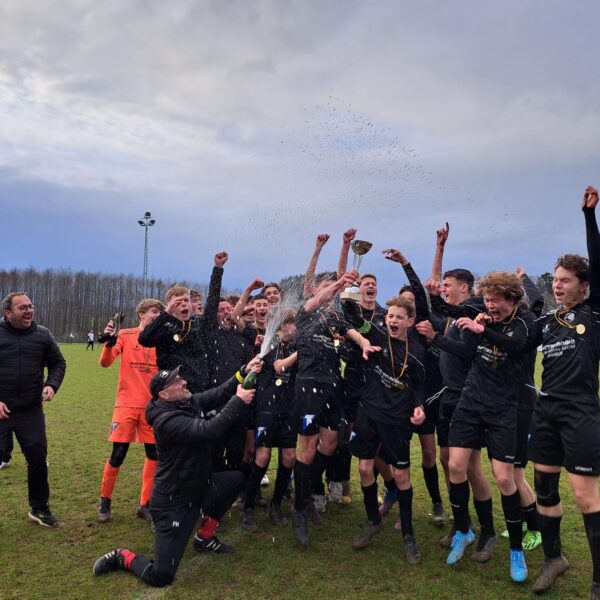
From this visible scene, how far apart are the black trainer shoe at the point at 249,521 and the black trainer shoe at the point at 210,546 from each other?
556 millimetres

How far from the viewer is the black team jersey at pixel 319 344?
5.93m

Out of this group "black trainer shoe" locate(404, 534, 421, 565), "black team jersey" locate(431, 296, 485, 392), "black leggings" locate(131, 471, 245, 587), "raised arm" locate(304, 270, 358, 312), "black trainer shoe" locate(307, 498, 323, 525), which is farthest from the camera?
"black trainer shoe" locate(307, 498, 323, 525)

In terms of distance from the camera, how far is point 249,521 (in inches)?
233

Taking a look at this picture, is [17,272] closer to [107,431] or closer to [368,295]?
[107,431]

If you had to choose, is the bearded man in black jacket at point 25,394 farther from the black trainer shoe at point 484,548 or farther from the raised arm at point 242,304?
the black trainer shoe at point 484,548

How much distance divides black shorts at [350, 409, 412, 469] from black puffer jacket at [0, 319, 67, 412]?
12.1 ft

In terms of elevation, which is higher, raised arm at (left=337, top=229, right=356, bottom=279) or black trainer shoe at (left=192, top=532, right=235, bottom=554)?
raised arm at (left=337, top=229, right=356, bottom=279)

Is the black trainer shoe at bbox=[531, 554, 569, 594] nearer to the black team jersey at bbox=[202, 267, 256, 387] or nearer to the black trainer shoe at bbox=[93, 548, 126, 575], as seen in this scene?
the black trainer shoe at bbox=[93, 548, 126, 575]

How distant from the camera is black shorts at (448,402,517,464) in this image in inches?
188

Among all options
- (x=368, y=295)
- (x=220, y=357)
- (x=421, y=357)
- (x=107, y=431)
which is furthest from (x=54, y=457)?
(x=421, y=357)

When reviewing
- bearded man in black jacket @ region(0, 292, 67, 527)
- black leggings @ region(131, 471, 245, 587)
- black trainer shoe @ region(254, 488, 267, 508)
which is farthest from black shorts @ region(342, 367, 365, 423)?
bearded man in black jacket @ region(0, 292, 67, 527)

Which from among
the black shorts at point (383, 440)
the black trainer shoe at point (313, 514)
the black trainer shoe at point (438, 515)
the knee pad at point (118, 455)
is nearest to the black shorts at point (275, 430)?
the black trainer shoe at point (313, 514)

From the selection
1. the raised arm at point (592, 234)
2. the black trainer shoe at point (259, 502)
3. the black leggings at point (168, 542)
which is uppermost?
the raised arm at point (592, 234)

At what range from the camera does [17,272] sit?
87062 mm
